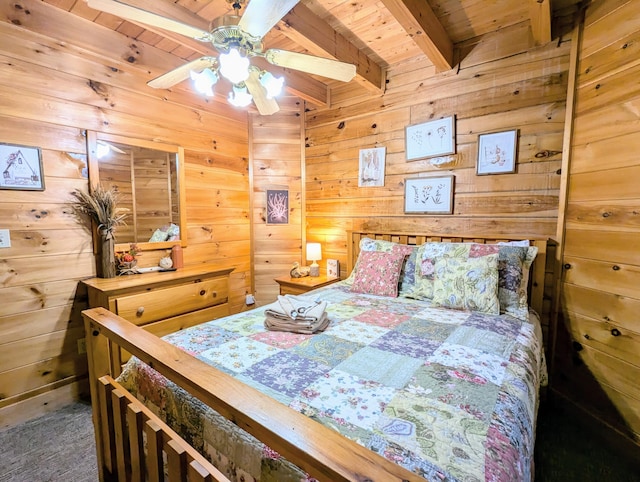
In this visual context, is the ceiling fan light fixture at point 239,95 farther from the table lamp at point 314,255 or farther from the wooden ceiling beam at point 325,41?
the table lamp at point 314,255

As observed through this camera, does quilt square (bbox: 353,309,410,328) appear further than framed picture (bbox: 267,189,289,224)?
No

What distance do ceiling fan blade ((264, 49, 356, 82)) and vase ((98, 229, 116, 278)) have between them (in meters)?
1.67

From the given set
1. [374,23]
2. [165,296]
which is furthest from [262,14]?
[165,296]

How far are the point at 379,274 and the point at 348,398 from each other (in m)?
1.41

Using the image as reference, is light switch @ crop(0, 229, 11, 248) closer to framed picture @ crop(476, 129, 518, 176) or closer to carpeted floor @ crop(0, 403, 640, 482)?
carpeted floor @ crop(0, 403, 640, 482)

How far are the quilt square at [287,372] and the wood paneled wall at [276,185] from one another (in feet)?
7.10

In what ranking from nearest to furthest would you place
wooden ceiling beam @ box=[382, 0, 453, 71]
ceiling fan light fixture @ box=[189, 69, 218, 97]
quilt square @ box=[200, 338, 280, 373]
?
1. quilt square @ box=[200, 338, 280, 373]
2. ceiling fan light fixture @ box=[189, 69, 218, 97]
3. wooden ceiling beam @ box=[382, 0, 453, 71]

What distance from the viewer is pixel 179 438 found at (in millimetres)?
926

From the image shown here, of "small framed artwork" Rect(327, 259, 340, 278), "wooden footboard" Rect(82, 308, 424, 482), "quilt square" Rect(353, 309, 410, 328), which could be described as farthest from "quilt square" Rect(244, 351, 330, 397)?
"small framed artwork" Rect(327, 259, 340, 278)

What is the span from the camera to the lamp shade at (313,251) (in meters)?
3.20

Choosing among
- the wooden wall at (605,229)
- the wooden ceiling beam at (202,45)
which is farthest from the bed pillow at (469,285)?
the wooden ceiling beam at (202,45)

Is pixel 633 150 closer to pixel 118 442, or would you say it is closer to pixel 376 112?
pixel 376 112

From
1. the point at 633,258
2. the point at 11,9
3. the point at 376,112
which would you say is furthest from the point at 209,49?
the point at 633,258

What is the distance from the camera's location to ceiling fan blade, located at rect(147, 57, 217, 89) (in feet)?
5.38
